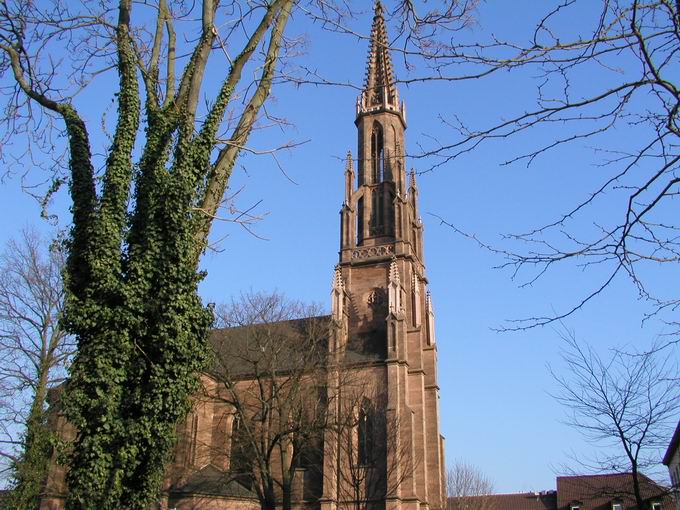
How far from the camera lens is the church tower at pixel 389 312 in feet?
108

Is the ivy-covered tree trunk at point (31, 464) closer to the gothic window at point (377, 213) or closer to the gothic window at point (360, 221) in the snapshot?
the gothic window at point (360, 221)

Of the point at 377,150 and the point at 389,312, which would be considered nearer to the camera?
the point at 389,312

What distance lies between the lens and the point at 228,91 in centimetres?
1068

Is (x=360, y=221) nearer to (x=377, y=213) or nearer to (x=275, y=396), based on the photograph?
(x=377, y=213)

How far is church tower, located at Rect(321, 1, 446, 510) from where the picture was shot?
3278cm

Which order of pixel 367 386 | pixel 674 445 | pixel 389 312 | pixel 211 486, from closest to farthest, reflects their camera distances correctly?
pixel 211 486
pixel 367 386
pixel 389 312
pixel 674 445

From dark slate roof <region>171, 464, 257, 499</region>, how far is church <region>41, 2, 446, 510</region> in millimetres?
64

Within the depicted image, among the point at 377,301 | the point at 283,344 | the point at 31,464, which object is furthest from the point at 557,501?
the point at 31,464

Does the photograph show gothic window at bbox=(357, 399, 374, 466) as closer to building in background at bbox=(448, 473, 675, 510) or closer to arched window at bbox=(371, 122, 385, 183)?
building in background at bbox=(448, 473, 675, 510)

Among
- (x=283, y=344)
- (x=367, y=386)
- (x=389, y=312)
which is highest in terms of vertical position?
(x=389, y=312)

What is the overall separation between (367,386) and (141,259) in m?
25.8

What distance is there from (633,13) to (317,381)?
87.3ft

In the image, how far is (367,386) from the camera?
34.8 m

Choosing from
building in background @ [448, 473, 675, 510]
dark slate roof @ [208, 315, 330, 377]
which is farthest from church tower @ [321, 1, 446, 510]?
building in background @ [448, 473, 675, 510]
